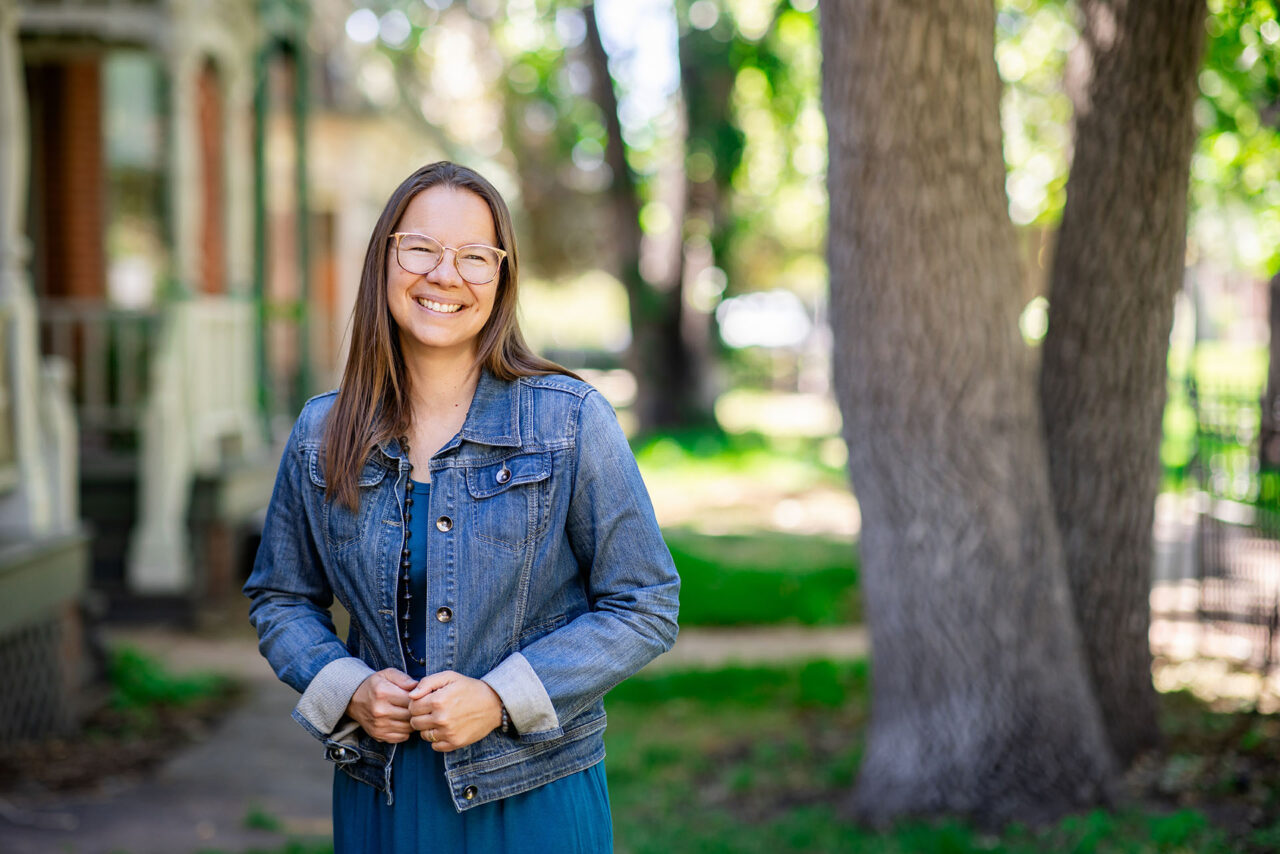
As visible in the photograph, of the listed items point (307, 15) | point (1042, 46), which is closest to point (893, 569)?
point (307, 15)

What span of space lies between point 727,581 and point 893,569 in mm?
5580

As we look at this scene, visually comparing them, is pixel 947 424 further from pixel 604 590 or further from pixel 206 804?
pixel 206 804

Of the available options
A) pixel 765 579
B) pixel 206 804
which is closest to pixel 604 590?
pixel 206 804

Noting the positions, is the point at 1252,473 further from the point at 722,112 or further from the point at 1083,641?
the point at 722,112

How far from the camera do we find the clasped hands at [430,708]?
2.15 metres

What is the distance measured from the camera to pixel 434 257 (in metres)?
2.34

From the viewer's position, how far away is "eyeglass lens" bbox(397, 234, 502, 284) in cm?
233

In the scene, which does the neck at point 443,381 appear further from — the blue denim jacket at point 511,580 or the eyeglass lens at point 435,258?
the eyeglass lens at point 435,258

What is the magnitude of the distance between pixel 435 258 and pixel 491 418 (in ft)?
1.00

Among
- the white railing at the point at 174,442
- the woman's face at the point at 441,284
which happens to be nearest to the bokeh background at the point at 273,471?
the white railing at the point at 174,442

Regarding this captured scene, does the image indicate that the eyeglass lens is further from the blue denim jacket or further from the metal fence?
the metal fence

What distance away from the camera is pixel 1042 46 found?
43.6 ft

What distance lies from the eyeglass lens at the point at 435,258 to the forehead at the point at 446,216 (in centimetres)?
2

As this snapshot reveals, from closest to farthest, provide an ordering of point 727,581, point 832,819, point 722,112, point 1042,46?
point 832,819 < point 727,581 < point 1042,46 < point 722,112
